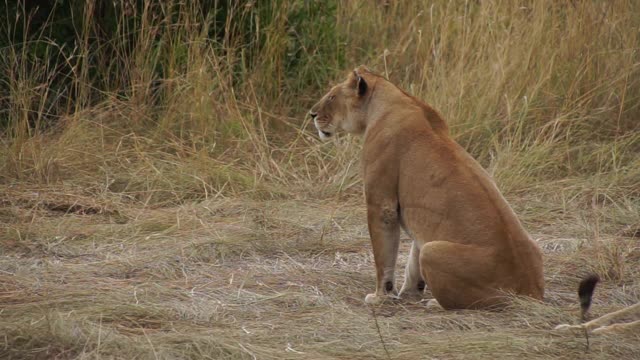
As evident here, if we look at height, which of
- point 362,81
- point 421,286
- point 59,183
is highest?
point 362,81

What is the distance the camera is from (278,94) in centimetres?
900

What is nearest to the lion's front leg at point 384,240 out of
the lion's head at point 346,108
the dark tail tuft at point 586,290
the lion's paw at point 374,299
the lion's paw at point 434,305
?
the lion's paw at point 374,299

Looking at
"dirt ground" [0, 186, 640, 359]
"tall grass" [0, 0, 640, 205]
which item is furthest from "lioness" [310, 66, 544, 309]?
"tall grass" [0, 0, 640, 205]

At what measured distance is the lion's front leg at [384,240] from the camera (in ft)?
18.4

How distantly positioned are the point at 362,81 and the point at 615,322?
1.78m

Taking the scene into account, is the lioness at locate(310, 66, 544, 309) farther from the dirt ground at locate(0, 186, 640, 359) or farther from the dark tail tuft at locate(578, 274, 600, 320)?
the dark tail tuft at locate(578, 274, 600, 320)

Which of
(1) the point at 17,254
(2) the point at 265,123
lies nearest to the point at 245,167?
(2) the point at 265,123

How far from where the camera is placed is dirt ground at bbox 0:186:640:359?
4.60 metres

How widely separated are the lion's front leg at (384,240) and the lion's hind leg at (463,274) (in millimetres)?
404

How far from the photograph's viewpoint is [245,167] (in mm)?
7996

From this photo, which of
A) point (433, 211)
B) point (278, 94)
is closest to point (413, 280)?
point (433, 211)

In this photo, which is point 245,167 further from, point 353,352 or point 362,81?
point 353,352

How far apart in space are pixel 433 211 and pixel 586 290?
0.84m

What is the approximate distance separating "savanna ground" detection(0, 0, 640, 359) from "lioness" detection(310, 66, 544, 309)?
0.13 meters
